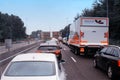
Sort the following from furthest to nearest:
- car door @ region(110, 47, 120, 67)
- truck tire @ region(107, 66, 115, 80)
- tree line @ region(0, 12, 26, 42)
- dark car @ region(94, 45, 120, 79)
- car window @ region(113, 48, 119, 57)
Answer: tree line @ region(0, 12, 26, 42) → car window @ region(113, 48, 119, 57) → truck tire @ region(107, 66, 115, 80) → car door @ region(110, 47, 120, 67) → dark car @ region(94, 45, 120, 79)

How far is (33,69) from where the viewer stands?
27.3ft

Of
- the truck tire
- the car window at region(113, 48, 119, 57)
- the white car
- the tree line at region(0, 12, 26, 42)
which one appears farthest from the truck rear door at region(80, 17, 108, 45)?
the tree line at region(0, 12, 26, 42)

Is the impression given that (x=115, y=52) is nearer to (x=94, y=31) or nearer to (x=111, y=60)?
(x=111, y=60)

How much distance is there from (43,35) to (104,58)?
2483 inches

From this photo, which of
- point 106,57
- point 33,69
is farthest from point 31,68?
point 106,57

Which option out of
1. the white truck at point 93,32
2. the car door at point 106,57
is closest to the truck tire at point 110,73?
the car door at point 106,57

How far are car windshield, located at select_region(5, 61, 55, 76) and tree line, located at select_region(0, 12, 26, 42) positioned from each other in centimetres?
9684

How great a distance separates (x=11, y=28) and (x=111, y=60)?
346 feet

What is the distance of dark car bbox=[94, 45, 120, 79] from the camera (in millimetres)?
13472

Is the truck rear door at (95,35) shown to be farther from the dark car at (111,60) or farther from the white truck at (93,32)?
the dark car at (111,60)

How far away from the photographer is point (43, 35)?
7862 cm

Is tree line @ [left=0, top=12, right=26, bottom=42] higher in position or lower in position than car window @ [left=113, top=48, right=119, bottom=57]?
higher

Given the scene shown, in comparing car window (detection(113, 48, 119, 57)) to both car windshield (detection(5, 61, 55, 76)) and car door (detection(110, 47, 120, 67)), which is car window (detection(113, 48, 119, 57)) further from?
car windshield (detection(5, 61, 55, 76))

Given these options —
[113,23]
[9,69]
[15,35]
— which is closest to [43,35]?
[113,23]
